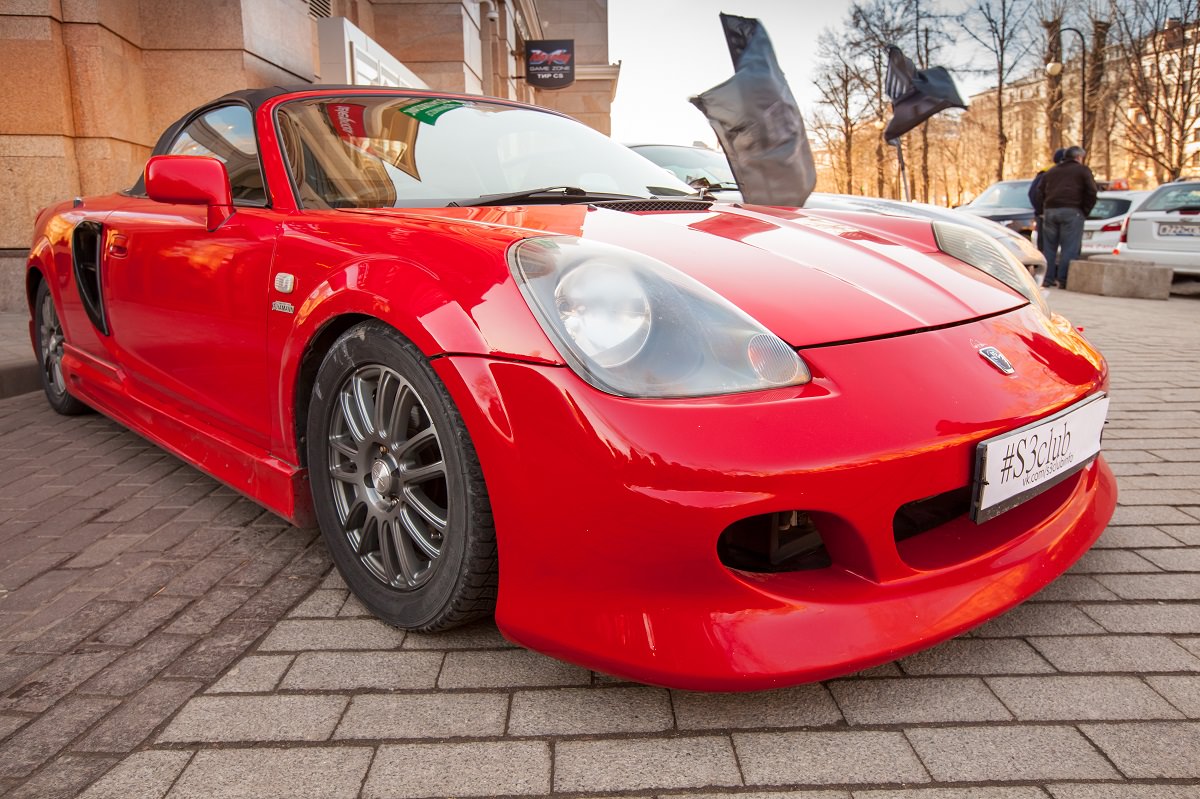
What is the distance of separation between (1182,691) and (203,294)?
247 centimetres

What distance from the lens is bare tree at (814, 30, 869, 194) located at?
113ft

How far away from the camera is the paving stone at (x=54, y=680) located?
1.73 m

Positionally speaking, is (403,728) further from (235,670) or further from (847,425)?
(847,425)

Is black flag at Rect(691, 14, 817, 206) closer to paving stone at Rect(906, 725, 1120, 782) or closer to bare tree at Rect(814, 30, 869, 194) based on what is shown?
paving stone at Rect(906, 725, 1120, 782)

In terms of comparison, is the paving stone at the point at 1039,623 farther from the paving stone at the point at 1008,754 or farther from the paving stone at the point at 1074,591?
the paving stone at the point at 1008,754

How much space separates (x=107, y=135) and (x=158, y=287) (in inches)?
219

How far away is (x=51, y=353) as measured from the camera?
4148mm

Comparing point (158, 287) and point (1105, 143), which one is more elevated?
point (1105, 143)

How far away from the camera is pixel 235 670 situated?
1838mm

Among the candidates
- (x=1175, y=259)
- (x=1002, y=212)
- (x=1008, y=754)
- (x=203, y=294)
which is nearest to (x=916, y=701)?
(x=1008, y=754)

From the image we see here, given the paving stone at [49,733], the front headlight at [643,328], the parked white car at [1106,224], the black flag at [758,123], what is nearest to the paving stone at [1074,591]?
the front headlight at [643,328]

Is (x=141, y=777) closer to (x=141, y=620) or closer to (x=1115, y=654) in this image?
(x=141, y=620)

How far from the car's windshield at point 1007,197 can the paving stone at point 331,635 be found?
47.9 ft

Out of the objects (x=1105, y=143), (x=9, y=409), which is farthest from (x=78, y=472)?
(x=1105, y=143)
